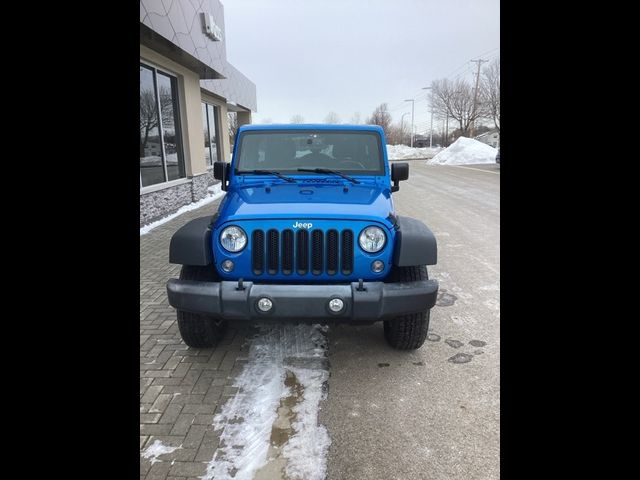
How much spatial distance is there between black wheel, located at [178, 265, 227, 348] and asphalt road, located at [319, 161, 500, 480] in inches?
38.0

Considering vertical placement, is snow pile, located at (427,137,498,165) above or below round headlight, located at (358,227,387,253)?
above

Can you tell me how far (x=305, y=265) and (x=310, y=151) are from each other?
1527 millimetres

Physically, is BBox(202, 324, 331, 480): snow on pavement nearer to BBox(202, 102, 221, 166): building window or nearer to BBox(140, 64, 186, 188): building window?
BBox(140, 64, 186, 188): building window

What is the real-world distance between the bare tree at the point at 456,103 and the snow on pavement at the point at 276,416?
36.5 metres

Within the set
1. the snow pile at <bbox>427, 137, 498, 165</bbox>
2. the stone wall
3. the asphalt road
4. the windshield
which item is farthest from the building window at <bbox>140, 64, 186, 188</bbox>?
the snow pile at <bbox>427, 137, 498, 165</bbox>

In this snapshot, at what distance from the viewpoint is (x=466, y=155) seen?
105ft

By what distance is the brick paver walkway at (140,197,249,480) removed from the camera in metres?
2.14
